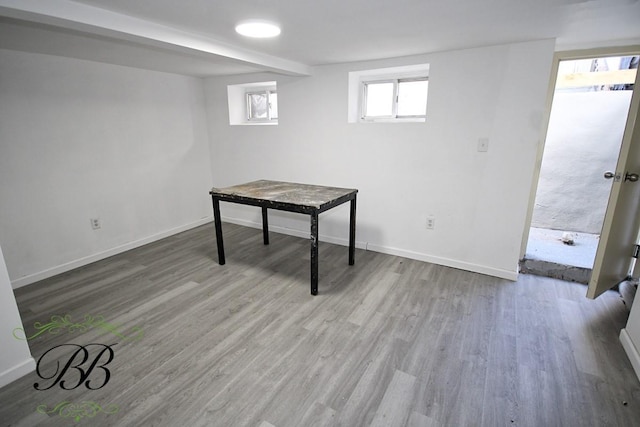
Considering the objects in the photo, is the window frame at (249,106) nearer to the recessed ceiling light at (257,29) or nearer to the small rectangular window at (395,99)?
the small rectangular window at (395,99)

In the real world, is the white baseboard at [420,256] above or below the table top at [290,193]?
below

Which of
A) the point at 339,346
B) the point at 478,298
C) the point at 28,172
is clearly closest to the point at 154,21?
the point at 28,172

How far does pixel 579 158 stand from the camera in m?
3.75

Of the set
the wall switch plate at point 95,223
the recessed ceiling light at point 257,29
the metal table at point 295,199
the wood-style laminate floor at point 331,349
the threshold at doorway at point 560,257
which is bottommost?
the wood-style laminate floor at point 331,349

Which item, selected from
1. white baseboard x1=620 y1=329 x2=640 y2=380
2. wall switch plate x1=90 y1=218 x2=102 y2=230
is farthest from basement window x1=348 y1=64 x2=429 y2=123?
wall switch plate x1=90 y1=218 x2=102 y2=230

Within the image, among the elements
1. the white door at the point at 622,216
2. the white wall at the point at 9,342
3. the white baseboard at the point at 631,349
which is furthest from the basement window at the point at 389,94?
the white wall at the point at 9,342

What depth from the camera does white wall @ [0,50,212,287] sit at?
2680mm

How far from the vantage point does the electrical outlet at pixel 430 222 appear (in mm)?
3113

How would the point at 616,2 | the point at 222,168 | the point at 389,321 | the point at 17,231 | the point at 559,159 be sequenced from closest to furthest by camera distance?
the point at 616,2 < the point at 389,321 < the point at 17,231 < the point at 559,159 < the point at 222,168

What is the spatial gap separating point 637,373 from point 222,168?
4.37 metres

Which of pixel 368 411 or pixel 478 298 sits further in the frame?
pixel 478 298

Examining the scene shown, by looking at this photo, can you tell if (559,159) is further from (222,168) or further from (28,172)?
(28,172)

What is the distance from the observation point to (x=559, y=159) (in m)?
3.85

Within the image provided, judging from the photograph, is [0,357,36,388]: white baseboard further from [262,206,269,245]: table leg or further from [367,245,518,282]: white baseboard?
[367,245,518,282]: white baseboard
